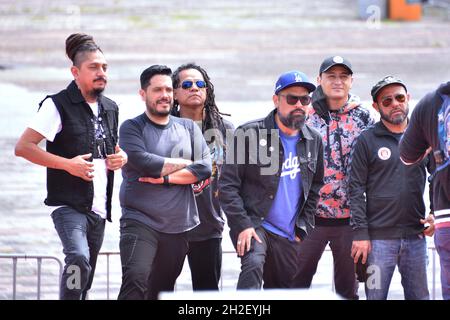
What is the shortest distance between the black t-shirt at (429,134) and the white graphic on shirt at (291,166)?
3.50ft

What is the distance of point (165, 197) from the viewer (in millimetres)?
7785

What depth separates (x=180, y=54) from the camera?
29609mm

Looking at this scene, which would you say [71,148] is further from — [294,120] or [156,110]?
[294,120]

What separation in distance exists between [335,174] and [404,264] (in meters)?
0.93

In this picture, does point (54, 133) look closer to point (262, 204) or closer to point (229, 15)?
point (262, 204)

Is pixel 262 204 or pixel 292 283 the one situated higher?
pixel 262 204

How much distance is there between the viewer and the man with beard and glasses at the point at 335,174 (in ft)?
28.1

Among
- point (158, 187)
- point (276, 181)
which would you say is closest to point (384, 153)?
point (276, 181)

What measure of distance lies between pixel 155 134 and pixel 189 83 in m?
0.67

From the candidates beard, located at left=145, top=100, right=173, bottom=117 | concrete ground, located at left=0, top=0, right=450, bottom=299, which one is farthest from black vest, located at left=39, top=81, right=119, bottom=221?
concrete ground, located at left=0, top=0, right=450, bottom=299

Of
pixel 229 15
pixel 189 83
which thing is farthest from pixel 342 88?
pixel 229 15

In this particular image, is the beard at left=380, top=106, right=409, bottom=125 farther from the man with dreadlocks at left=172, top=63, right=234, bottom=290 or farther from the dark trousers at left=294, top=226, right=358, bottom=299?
the man with dreadlocks at left=172, top=63, right=234, bottom=290

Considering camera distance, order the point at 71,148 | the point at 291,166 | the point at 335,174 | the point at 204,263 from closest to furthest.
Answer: the point at 71,148, the point at 291,166, the point at 204,263, the point at 335,174

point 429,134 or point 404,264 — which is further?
point 404,264
